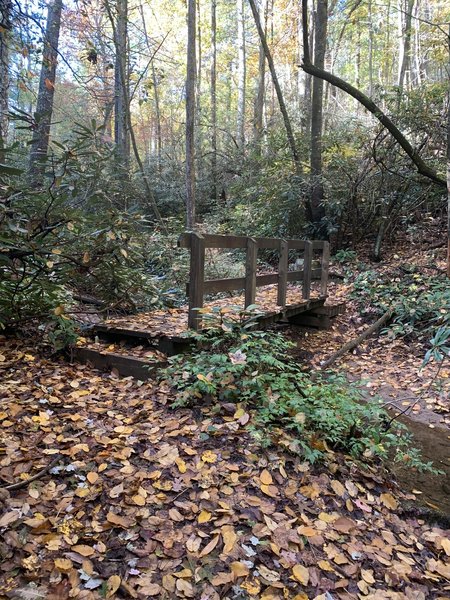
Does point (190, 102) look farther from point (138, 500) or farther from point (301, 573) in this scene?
point (301, 573)

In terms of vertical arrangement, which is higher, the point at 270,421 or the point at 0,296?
the point at 0,296

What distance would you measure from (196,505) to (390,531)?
1424 mm

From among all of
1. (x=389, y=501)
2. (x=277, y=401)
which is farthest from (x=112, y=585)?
(x=389, y=501)

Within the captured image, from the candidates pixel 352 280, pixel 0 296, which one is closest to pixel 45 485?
pixel 0 296

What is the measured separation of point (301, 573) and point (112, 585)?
1.01 m

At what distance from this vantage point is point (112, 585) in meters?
1.94

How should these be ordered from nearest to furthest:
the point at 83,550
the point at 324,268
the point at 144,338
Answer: the point at 83,550 < the point at 144,338 < the point at 324,268

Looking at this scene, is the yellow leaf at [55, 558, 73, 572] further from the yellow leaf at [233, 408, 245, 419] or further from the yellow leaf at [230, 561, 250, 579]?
the yellow leaf at [233, 408, 245, 419]

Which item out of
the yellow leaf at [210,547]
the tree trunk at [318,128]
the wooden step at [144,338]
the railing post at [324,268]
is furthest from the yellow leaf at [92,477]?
the tree trunk at [318,128]

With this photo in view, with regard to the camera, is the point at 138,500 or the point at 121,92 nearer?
the point at 138,500

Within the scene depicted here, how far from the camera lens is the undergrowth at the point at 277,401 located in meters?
3.46

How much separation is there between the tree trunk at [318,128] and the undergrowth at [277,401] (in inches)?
315

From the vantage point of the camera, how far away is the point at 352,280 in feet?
32.7

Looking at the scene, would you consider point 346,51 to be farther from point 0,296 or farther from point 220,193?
point 0,296
